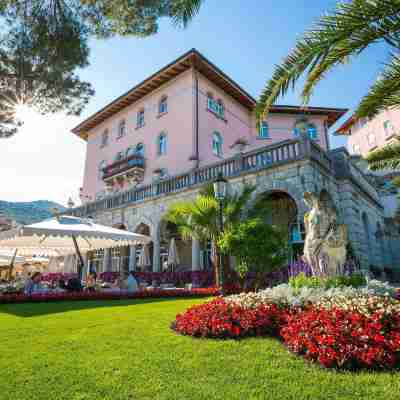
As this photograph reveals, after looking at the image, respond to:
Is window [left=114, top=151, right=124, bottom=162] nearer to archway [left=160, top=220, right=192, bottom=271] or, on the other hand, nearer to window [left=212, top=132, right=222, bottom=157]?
window [left=212, top=132, right=222, bottom=157]

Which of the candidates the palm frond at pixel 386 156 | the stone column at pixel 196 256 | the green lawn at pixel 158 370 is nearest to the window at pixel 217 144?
the stone column at pixel 196 256

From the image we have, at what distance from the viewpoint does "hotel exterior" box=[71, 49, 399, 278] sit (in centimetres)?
1380

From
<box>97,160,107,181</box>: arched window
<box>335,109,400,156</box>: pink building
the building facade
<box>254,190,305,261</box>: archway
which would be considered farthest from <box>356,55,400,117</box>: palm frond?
<box>97,160,107,181</box>: arched window

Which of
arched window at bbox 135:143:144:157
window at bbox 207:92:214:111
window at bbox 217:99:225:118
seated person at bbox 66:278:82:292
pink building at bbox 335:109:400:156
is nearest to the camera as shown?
seated person at bbox 66:278:82:292

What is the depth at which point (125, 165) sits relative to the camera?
2483 cm

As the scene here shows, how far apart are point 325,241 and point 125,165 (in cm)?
2030

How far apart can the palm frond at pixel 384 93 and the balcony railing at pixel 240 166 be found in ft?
15.8

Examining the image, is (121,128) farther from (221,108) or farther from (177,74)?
(221,108)

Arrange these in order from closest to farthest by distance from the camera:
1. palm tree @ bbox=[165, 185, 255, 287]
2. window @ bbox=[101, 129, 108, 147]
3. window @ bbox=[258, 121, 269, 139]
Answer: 1. palm tree @ bbox=[165, 185, 255, 287]
2. window @ bbox=[258, 121, 269, 139]
3. window @ bbox=[101, 129, 108, 147]

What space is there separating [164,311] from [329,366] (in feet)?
14.8

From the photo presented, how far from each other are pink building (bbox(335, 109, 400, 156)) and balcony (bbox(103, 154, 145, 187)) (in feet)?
62.1

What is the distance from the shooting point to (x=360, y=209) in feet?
54.6

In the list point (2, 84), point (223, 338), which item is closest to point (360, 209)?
point (223, 338)

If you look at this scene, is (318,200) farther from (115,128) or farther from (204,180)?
(115,128)
